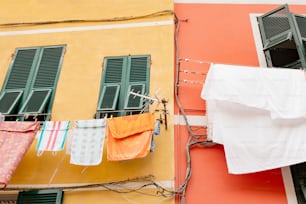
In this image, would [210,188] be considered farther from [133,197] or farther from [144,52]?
[144,52]

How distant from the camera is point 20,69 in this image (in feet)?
20.3

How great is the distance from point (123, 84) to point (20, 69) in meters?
1.90

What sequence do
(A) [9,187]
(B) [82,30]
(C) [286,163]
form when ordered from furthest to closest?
(B) [82,30]
(A) [9,187]
(C) [286,163]

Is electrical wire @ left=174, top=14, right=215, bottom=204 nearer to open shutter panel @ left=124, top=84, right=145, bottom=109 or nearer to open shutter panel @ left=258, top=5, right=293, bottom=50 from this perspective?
open shutter panel @ left=124, top=84, right=145, bottom=109

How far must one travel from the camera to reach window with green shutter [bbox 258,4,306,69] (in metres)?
5.54

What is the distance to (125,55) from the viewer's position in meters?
6.15

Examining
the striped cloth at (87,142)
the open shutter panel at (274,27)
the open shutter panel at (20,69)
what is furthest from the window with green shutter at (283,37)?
the open shutter panel at (20,69)

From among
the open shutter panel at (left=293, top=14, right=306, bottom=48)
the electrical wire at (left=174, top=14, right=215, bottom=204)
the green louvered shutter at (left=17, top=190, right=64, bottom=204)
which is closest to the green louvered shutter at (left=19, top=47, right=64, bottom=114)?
the green louvered shutter at (left=17, top=190, right=64, bottom=204)

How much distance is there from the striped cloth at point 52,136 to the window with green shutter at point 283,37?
11.2 feet

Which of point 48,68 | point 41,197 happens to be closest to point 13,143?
point 41,197

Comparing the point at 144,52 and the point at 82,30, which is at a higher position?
the point at 82,30

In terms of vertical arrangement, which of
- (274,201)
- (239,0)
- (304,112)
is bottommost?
(274,201)

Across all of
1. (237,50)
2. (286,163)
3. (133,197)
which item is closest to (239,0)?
(237,50)

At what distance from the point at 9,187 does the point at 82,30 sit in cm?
307
